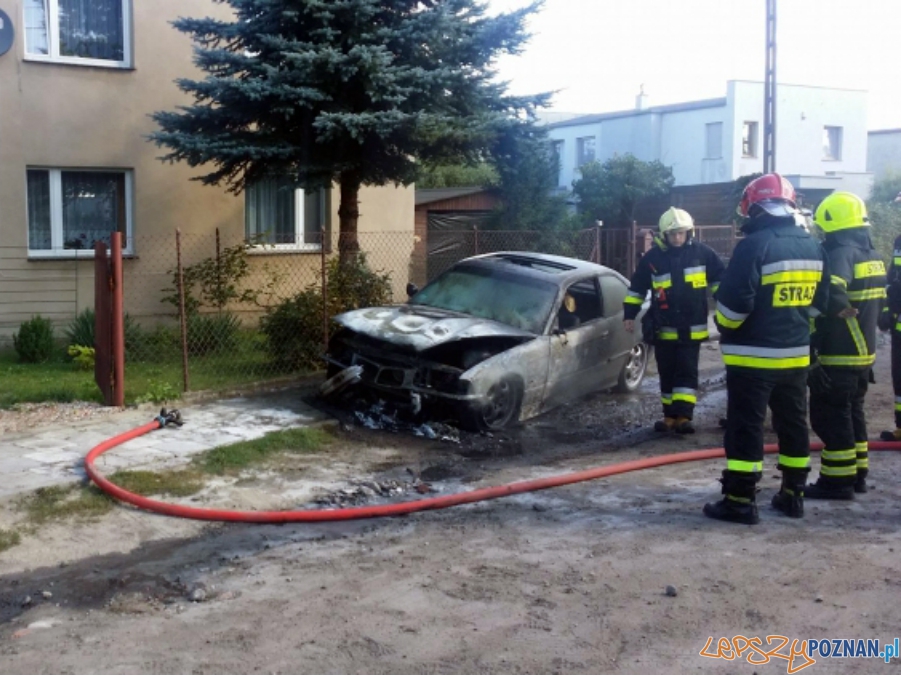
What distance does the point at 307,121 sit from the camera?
11.2 m

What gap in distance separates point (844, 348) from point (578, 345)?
123 inches

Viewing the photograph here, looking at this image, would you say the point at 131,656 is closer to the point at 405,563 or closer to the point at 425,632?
the point at 425,632

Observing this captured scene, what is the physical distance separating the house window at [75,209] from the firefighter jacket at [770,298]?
979 centimetres

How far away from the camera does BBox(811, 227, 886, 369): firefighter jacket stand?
6.71 m

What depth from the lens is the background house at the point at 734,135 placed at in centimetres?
3556

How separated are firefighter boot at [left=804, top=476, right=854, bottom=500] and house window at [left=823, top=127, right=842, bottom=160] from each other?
1372 inches

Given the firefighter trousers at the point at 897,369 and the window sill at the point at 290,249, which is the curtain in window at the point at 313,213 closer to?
the window sill at the point at 290,249

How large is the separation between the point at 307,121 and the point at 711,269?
488 centimetres

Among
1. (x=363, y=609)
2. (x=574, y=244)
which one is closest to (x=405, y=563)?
(x=363, y=609)

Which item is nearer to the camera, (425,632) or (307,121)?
(425,632)

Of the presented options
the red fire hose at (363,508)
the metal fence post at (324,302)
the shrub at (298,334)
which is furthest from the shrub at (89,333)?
the red fire hose at (363,508)

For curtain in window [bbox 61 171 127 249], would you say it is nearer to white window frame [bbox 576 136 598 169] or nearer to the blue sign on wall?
the blue sign on wall

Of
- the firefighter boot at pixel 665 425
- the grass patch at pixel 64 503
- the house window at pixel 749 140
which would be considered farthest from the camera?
the house window at pixel 749 140

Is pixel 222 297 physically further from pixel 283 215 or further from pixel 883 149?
pixel 883 149
